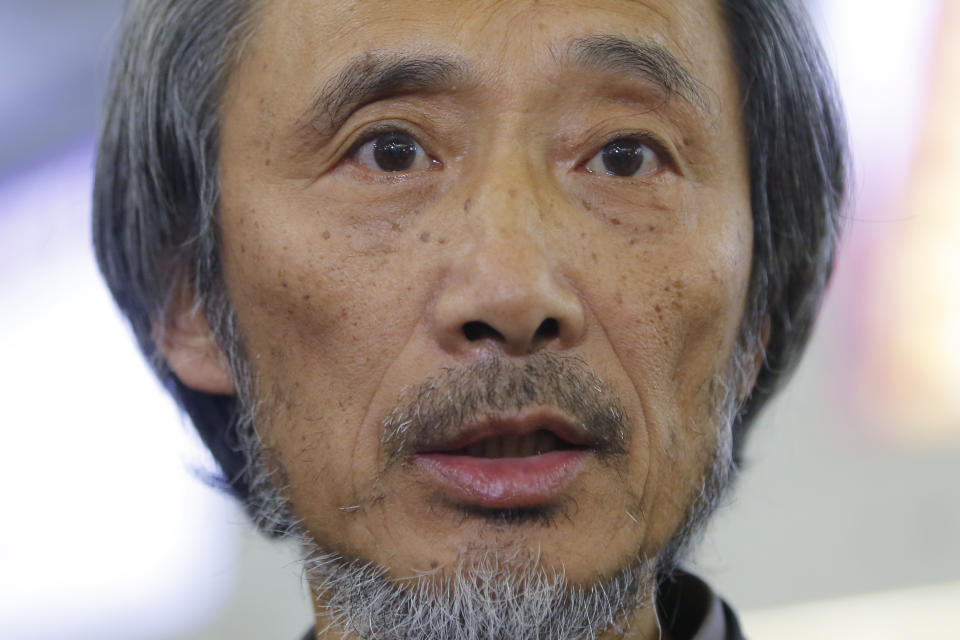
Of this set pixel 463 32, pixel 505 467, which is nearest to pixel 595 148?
pixel 463 32

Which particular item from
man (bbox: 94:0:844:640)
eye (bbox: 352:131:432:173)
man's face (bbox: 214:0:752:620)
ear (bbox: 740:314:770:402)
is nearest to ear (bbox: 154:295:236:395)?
man (bbox: 94:0:844:640)

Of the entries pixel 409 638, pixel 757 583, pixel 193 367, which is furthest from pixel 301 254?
pixel 757 583

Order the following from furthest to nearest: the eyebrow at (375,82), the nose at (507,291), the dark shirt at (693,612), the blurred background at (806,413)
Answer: the blurred background at (806,413), the dark shirt at (693,612), the eyebrow at (375,82), the nose at (507,291)

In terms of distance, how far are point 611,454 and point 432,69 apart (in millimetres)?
524

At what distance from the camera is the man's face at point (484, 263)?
115cm

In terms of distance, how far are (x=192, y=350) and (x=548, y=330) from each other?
2.15 ft

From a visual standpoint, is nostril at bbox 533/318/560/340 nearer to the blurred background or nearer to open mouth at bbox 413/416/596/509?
open mouth at bbox 413/416/596/509

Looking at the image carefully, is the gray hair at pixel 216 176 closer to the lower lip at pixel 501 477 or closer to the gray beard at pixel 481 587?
the gray beard at pixel 481 587

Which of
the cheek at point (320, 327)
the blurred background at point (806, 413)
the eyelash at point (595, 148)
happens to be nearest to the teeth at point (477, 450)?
the cheek at point (320, 327)

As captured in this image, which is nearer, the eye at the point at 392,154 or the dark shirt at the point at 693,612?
the eye at the point at 392,154

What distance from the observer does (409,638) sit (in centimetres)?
122

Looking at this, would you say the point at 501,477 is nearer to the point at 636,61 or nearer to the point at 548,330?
the point at 548,330

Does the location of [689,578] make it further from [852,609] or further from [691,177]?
[852,609]

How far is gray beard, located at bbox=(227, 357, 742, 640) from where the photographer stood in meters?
1.14
